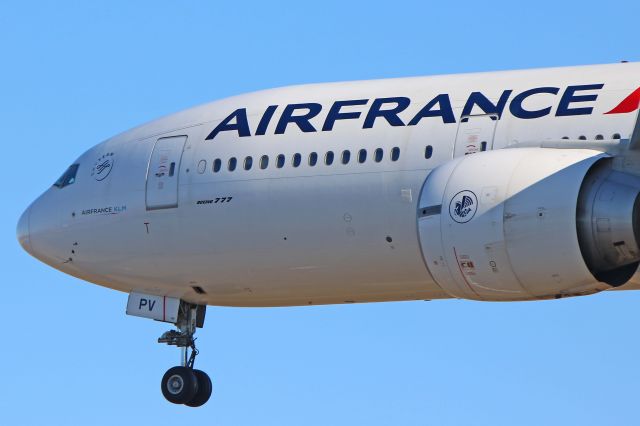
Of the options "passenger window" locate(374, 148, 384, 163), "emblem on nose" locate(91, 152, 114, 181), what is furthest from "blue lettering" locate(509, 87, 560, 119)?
"emblem on nose" locate(91, 152, 114, 181)

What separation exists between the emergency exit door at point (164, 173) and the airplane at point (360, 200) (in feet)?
0.13

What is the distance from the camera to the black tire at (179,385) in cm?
3831

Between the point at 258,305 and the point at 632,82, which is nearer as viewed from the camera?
Result: the point at 632,82

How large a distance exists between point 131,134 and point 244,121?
9.94 feet

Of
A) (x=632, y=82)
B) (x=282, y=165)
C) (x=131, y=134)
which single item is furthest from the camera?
(x=131, y=134)

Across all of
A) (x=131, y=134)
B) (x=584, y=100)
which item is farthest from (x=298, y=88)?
(x=584, y=100)

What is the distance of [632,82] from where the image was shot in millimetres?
32406

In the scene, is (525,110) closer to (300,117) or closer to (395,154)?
(395,154)

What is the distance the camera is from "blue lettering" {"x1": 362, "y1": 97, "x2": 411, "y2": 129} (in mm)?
34312

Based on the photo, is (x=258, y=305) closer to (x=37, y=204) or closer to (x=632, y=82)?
(x=37, y=204)

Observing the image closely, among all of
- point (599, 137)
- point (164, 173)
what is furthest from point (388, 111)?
point (164, 173)

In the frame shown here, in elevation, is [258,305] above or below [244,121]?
below

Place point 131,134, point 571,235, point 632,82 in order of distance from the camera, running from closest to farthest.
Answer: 1. point 571,235
2. point 632,82
3. point 131,134

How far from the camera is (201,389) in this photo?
38656mm
